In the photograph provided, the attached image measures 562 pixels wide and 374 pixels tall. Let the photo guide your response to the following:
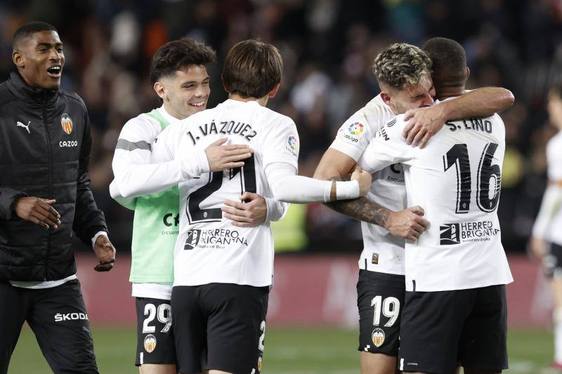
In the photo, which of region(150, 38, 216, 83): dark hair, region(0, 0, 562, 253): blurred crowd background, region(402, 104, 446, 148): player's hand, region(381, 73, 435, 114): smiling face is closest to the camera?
region(402, 104, 446, 148): player's hand

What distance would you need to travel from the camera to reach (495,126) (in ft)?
21.6

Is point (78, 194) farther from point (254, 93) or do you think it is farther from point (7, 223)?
point (254, 93)

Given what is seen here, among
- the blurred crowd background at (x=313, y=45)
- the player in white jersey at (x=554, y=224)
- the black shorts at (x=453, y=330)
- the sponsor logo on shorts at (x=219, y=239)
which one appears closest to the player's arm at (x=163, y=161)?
the sponsor logo on shorts at (x=219, y=239)

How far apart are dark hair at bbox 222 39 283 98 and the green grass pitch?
5.44 m

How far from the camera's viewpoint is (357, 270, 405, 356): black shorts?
6750 mm

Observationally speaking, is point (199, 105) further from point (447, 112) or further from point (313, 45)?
point (313, 45)

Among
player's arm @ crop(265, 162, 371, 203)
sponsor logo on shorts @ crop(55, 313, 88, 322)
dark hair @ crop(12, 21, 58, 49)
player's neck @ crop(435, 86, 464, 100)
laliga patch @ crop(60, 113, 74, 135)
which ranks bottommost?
sponsor logo on shorts @ crop(55, 313, 88, 322)

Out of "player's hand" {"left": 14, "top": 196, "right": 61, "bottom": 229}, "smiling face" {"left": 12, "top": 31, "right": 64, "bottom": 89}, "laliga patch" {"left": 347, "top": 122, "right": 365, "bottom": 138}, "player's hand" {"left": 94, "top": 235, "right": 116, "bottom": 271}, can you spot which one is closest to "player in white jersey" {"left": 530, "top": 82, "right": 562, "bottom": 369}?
"laliga patch" {"left": 347, "top": 122, "right": 365, "bottom": 138}

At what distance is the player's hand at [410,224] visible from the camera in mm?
6375

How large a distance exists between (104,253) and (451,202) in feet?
7.10

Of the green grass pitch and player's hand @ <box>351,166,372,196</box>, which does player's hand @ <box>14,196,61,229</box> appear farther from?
the green grass pitch

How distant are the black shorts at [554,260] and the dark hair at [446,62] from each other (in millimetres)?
5160

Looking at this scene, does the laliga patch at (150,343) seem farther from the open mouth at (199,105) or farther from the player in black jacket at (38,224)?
the open mouth at (199,105)

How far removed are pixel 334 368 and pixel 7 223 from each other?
533cm
